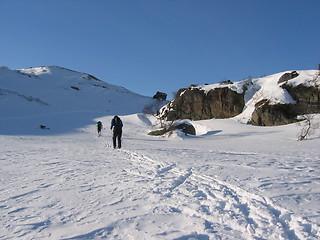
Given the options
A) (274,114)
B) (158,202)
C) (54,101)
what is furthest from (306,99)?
(54,101)

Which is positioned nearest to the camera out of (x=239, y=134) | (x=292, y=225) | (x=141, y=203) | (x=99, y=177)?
(x=292, y=225)

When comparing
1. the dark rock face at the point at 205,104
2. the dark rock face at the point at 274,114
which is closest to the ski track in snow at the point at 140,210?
the dark rock face at the point at 274,114

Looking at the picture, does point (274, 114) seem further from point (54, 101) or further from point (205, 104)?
point (54, 101)

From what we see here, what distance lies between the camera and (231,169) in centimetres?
560

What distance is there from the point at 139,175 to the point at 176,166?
55.3 inches

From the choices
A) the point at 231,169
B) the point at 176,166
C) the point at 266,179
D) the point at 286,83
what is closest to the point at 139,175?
the point at 176,166

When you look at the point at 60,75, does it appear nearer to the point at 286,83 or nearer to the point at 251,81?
the point at 251,81

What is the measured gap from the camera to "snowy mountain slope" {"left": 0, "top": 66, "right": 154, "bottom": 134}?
30.0 metres

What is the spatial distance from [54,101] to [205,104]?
32033 mm

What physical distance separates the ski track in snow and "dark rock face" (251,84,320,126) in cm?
2047

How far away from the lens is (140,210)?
10.1 ft

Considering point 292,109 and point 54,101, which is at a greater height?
point 54,101

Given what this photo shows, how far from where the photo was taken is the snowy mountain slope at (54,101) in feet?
98.6

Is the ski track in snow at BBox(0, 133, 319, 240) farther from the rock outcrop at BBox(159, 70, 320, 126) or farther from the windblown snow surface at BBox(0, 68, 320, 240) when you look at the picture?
the rock outcrop at BBox(159, 70, 320, 126)
